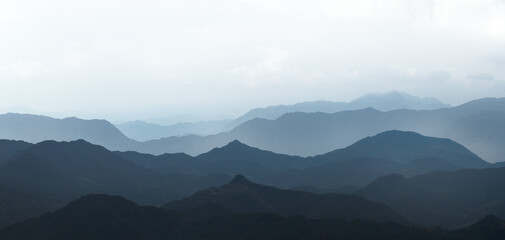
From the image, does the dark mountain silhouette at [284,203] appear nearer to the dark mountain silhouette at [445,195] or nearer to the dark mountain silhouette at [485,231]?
the dark mountain silhouette at [445,195]

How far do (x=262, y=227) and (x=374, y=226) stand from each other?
75.3 feet

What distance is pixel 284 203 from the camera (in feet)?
524

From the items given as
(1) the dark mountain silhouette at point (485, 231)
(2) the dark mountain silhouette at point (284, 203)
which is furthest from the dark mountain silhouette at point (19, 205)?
(1) the dark mountain silhouette at point (485, 231)

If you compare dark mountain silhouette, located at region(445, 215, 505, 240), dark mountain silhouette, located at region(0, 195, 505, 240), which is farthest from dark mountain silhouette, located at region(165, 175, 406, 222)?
dark mountain silhouette, located at region(445, 215, 505, 240)

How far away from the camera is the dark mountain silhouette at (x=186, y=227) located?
102312mm

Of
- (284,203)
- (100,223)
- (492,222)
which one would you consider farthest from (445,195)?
(100,223)

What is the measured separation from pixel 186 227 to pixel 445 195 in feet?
332

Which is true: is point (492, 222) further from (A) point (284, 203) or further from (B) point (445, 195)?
(B) point (445, 195)

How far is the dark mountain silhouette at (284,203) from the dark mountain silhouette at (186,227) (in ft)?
83.4

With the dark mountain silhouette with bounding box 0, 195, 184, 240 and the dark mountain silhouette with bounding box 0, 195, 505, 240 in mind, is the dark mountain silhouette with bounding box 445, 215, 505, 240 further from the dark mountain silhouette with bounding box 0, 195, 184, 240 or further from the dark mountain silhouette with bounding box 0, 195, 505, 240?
the dark mountain silhouette with bounding box 0, 195, 184, 240

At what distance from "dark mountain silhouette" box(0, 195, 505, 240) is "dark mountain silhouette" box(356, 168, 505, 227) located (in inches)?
1943

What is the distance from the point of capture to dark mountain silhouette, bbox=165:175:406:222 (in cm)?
14338

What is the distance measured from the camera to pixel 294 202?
159 metres

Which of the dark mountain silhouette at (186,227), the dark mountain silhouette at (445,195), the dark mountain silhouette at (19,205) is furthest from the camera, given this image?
the dark mountain silhouette at (445,195)
